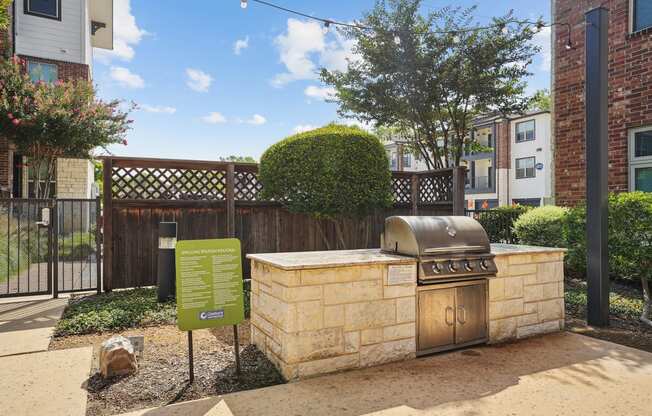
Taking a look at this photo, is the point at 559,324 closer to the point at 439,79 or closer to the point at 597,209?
the point at 597,209

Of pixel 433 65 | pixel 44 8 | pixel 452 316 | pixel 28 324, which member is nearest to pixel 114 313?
pixel 28 324

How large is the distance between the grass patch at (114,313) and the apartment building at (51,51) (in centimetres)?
879

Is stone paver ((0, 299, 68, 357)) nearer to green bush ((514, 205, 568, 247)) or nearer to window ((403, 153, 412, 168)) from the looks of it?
green bush ((514, 205, 568, 247))

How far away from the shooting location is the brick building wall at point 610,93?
6.54 metres

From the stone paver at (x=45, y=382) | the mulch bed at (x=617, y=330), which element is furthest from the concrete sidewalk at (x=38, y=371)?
the mulch bed at (x=617, y=330)

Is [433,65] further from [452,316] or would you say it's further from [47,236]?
[47,236]

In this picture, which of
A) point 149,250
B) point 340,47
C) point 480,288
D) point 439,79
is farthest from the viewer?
point 340,47

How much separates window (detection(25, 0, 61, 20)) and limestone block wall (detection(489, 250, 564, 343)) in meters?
15.4

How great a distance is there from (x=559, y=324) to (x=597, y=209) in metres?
1.36

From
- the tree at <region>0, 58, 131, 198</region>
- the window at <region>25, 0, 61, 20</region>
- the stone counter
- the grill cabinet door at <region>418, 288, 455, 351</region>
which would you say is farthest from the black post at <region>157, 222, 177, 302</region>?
the window at <region>25, 0, 61, 20</region>

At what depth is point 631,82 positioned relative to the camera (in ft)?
21.8

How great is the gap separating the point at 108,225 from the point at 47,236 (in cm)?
122

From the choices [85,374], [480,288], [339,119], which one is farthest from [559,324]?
[339,119]

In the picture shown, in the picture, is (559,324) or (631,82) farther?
(631,82)
